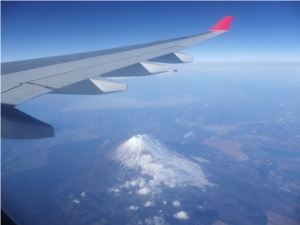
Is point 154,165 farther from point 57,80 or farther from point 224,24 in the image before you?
point 57,80

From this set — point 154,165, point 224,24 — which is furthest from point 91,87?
point 154,165

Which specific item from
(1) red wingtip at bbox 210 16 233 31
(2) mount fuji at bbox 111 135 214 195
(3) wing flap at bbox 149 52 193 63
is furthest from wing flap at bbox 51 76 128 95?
(2) mount fuji at bbox 111 135 214 195

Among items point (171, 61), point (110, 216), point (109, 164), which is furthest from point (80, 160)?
point (171, 61)

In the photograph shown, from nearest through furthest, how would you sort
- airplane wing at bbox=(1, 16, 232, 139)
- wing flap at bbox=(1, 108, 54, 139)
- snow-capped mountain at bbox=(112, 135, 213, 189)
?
wing flap at bbox=(1, 108, 54, 139)
airplane wing at bbox=(1, 16, 232, 139)
snow-capped mountain at bbox=(112, 135, 213, 189)

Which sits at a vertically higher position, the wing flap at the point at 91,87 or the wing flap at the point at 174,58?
the wing flap at the point at 174,58

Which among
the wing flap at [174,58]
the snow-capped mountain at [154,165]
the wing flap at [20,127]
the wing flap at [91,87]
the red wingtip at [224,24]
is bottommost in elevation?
the snow-capped mountain at [154,165]

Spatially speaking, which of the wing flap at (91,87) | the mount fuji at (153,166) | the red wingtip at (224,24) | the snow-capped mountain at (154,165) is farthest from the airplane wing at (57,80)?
the snow-capped mountain at (154,165)

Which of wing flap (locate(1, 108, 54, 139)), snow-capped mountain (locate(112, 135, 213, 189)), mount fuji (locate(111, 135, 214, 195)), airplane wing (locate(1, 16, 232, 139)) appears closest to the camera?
wing flap (locate(1, 108, 54, 139))

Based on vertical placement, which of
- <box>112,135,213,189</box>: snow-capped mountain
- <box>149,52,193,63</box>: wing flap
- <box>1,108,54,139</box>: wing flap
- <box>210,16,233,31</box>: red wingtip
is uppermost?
<box>210,16,233,31</box>: red wingtip

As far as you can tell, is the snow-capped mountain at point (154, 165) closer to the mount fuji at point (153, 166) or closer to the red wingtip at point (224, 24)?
the mount fuji at point (153, 166)

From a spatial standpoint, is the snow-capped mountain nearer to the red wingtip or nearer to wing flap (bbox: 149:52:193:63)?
the red wingtip

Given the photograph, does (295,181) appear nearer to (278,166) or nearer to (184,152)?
(278,166)

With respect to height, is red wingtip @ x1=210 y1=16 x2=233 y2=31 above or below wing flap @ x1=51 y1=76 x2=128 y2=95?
above
